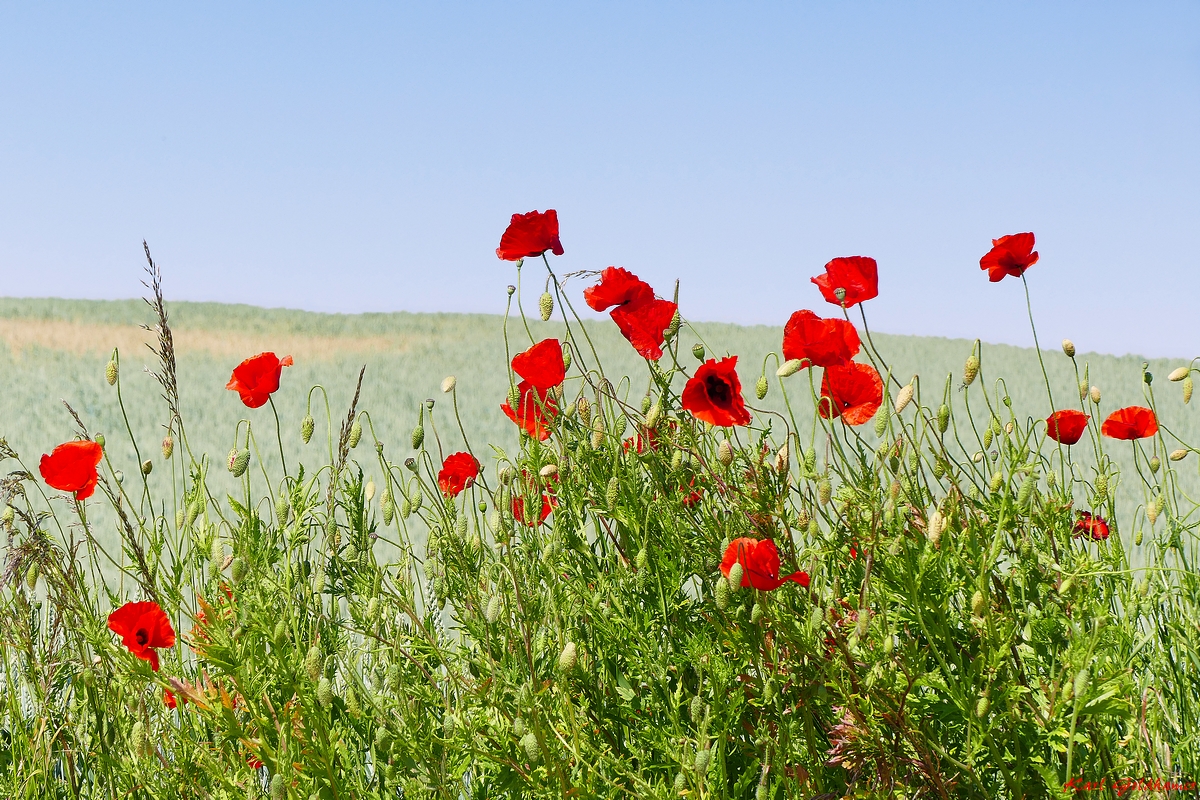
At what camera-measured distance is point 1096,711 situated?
1531 millimetres

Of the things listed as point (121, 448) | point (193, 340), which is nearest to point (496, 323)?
point (193, 340)

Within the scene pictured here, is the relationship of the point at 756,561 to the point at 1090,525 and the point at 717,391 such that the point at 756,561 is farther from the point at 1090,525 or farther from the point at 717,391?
the point at 1090,525

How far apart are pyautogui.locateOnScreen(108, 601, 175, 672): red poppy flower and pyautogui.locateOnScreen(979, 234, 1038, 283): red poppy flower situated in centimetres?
176

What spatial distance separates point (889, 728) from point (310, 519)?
1.15 m

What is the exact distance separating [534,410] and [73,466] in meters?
0.97

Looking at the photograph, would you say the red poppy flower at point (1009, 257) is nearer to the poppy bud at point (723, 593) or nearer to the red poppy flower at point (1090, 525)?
the red poppy flower at point (1090, 525)

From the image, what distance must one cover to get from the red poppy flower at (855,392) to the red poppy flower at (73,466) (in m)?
1.45

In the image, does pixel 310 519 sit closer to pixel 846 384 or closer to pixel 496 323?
pixel 846 384

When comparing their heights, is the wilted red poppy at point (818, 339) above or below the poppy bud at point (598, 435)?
above

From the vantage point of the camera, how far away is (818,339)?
1722 millimetres

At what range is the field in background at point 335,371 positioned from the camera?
8.16 metres

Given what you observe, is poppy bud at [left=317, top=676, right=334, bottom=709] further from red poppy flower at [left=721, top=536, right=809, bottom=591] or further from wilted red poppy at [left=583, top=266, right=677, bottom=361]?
wilted red poppy at [left=583, top=266, right=677, bottom=361]

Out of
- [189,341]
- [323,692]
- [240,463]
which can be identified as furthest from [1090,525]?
[189,341]

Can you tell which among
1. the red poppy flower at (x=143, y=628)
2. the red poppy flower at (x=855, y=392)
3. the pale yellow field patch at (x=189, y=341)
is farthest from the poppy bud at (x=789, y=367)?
the pale yellow field patch at (x=189, y=341)
